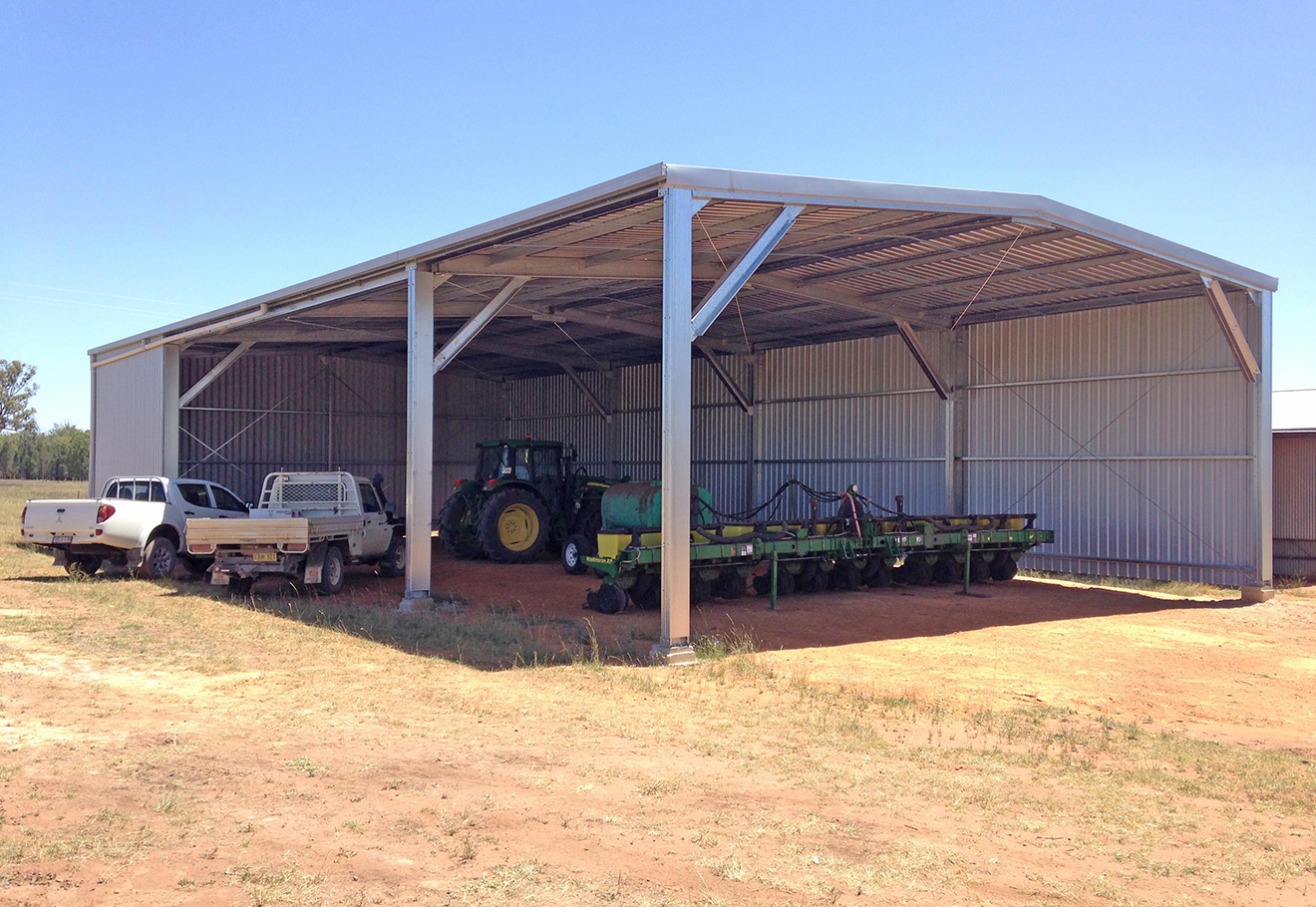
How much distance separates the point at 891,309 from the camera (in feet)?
62.3

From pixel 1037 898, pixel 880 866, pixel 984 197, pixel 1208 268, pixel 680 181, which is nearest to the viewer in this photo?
pixel 1037 898

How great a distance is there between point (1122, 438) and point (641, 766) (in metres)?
14.2

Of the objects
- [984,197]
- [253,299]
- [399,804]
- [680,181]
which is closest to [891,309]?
[984,197]

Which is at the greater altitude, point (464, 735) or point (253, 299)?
point (253, 299)

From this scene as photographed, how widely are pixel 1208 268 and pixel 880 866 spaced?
13407mm

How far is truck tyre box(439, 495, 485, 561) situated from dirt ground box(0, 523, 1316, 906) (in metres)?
8.64

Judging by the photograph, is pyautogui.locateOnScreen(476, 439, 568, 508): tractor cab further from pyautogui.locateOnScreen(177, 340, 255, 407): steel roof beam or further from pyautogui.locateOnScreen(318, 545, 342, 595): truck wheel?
pyautogui.locateOnScreen(318, 545, 342, 595): truck wheel

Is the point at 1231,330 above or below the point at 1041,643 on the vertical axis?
above

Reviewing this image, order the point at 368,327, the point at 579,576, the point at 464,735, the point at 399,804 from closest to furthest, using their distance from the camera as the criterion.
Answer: the point at 399,804, the point at 464,735, the point at 579,576, the point at 368,327

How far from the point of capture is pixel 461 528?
68.8 feet

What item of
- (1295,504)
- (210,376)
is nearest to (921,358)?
(1295,504)

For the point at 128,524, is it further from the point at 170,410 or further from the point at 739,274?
the point at 739,274

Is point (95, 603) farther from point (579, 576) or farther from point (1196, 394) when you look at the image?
point (1196, 394)

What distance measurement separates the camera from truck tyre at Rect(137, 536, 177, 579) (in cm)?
1606
